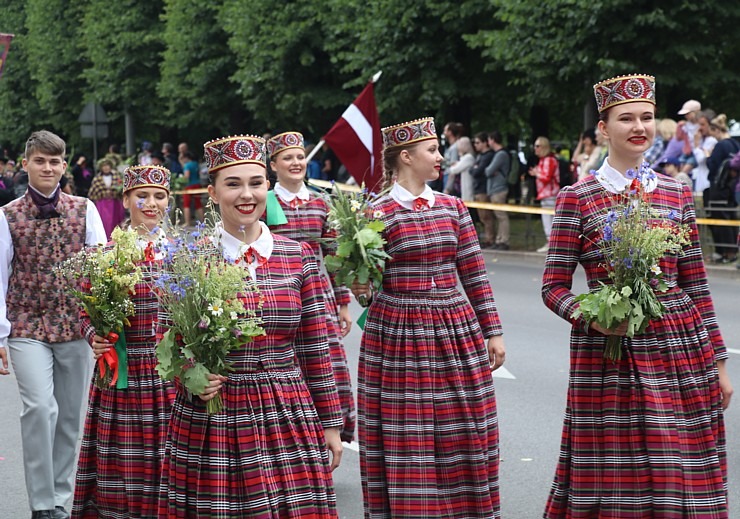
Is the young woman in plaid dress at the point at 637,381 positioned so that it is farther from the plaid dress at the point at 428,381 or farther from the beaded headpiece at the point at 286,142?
the beaded headpiece at the point at 286,142

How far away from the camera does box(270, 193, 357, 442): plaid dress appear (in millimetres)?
8156

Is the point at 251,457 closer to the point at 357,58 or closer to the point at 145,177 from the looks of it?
the point at 145,177

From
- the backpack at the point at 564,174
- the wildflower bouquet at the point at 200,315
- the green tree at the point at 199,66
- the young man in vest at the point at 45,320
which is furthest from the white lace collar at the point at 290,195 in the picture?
the green tree at the point at 199,66

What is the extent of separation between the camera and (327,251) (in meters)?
8.74

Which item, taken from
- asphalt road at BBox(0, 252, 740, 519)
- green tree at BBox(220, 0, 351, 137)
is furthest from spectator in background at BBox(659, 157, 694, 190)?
green tree at BBox(220, 0, 351, 137)

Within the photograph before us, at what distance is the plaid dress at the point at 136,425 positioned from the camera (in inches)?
252

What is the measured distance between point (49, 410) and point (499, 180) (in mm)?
16149

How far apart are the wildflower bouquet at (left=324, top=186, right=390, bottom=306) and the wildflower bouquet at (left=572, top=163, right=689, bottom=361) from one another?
1318 mm

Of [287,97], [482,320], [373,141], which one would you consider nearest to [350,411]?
[482,320]

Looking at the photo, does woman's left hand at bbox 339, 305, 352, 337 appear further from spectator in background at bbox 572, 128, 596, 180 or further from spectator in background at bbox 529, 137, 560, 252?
spectator in background at bbox 529, 137, 560, 252

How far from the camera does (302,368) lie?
507 cm

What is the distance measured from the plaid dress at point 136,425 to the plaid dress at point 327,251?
6.13 ft

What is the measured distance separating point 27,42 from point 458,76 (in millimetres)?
32194

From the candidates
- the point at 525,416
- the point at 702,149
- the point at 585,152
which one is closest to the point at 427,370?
the point at 525,416
